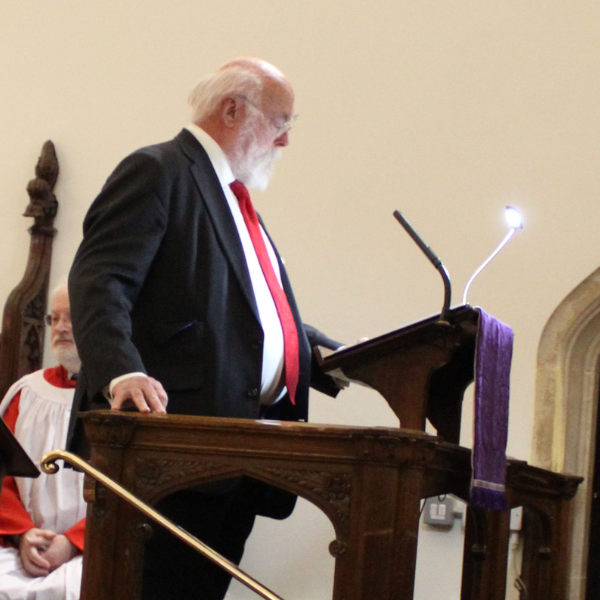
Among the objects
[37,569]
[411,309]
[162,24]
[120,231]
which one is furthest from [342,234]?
[120,231]

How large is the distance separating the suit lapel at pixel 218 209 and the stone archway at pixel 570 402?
2.22 metres

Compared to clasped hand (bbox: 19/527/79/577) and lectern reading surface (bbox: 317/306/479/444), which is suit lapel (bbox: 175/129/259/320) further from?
clasped hand (bbox: 19/527/79/577)

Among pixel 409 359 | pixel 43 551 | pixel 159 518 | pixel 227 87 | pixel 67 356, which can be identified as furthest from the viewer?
pixel 67 356

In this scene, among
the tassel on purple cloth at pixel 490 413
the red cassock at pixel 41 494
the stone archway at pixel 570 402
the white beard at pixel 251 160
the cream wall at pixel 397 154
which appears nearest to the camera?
the tassel on purple cloth at pixel 490 413

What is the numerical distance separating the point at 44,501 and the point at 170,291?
6.44ft

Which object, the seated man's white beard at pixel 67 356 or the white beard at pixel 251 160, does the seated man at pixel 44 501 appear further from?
the white beard at pixel 251 160

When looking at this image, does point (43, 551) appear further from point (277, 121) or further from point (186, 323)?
point (277, 121)

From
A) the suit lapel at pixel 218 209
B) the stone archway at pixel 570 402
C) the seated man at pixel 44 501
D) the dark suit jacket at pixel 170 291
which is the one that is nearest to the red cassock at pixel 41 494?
the seated man at pixel 44 501

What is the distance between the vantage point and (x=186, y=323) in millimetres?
2562

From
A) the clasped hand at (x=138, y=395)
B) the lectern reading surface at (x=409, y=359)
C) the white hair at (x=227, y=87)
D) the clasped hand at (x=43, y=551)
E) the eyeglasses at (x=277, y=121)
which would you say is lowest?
the clasped hand at (x=43, y=551)

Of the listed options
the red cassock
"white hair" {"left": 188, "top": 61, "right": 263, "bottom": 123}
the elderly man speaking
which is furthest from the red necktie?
the red cassock

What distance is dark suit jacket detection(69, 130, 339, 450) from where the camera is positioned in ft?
8.07

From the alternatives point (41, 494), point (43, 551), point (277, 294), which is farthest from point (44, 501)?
point (277, 294)

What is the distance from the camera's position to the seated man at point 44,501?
3.78 m
